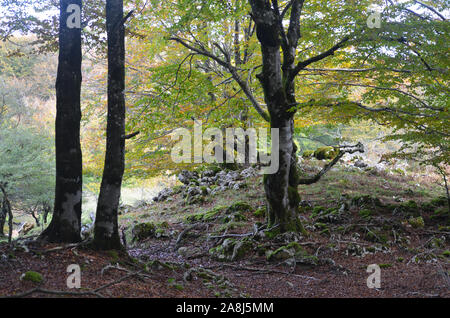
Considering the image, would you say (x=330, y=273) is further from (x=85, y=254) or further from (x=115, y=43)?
(x=115, y=43)

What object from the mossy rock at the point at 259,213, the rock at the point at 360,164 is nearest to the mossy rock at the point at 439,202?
the mossy rock at the point at 259,213

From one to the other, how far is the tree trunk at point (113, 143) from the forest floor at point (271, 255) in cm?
35

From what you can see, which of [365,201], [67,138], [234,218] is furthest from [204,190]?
[67,138]

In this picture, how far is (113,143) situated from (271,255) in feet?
10.9

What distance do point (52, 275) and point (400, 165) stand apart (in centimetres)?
1674

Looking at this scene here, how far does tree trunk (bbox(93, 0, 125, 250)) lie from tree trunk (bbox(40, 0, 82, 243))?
323 millimetres

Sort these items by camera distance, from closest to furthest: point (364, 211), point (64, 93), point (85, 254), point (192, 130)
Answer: point (85, 254) → point (64, 93) → point (364, 211) → point (192, 130)

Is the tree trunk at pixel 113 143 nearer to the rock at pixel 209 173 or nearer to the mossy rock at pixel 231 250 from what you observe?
the mossy rock at pixel 231 250

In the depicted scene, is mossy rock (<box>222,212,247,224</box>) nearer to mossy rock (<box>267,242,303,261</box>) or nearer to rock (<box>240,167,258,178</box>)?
mossy rock (<box>267,242,303,261</box>)

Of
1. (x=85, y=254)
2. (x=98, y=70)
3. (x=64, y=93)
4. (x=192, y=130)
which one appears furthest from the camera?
(x=98, y=70)

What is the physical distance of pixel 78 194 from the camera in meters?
4.56

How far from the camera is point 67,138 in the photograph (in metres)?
4.54

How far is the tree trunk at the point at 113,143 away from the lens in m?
4.63

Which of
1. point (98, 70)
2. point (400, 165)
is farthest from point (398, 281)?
point (98, 70)
